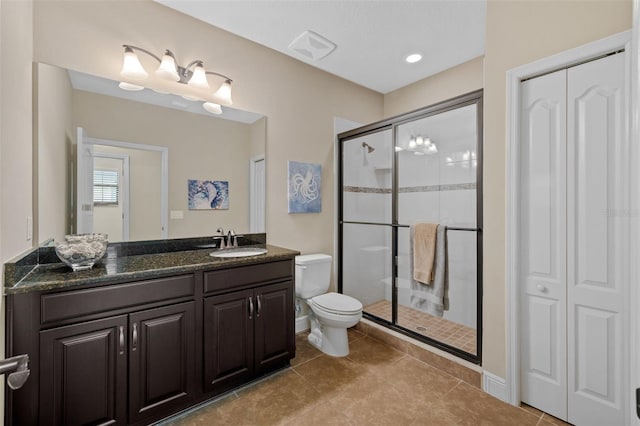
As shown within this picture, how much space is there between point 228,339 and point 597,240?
219cm

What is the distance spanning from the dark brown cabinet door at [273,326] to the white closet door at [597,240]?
5.64 ft

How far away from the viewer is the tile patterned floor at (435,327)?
2305mm

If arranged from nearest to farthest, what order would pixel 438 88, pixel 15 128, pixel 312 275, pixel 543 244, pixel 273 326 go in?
pixel 15 128 < pixel 543 244 < pixel 273 326 < pixel 312 275 < pixel 438 88

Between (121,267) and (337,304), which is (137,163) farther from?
(337,304)

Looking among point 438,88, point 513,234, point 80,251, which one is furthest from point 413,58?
point 80,251

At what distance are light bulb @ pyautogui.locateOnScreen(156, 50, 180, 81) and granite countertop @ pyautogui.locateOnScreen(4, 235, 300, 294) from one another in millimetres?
1214

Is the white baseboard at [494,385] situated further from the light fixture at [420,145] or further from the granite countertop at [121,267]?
the light fixture at [420,145]

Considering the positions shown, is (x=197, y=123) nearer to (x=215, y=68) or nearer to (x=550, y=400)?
(x=215, y=68)

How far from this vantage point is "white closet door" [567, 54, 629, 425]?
1.44 m

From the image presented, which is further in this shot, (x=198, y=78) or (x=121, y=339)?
(x=198, y=78)

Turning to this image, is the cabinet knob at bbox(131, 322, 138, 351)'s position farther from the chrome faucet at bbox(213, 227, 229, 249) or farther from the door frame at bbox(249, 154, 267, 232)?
the door frame at bbox(249, 154, 267, 232)

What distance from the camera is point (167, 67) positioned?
6.48ft

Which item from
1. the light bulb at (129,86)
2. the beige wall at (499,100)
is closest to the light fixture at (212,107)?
the light bulb at (129,86)

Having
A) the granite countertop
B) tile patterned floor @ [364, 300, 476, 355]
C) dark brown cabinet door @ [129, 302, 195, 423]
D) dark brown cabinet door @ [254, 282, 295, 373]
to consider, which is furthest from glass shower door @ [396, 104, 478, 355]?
dark brown cabinet door @ [129, 302, 195, 423]
